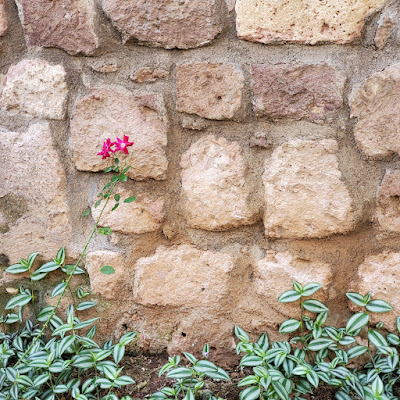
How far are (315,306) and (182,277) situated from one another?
14.4 inches

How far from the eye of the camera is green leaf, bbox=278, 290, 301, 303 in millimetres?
1216

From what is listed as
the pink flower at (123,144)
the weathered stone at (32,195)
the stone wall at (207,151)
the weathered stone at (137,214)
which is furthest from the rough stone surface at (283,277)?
the weathered stone at (32,195)

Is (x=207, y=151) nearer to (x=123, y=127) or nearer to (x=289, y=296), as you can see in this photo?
(x=123, y=127)

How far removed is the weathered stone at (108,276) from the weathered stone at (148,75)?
48cm

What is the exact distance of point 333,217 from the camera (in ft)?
3.95

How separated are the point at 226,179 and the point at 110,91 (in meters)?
0.39

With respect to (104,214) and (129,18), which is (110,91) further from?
(104,214)

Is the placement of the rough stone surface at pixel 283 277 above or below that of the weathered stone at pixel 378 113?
below

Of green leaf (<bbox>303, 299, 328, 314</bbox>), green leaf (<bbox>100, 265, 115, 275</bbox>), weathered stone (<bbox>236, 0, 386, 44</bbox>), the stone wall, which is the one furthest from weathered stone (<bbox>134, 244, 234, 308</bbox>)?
weathered stone (<bbox>236, 0, 386, 44</bbox>)

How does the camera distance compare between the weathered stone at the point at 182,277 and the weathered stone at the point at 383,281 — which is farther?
the weathered stone at the point at 182,277

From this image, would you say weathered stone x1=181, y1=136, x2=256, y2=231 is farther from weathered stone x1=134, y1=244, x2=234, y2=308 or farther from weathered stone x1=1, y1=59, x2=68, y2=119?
weathered stone x1=1, y1=59, x2=68, y2=119

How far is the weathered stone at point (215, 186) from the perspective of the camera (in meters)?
1.25

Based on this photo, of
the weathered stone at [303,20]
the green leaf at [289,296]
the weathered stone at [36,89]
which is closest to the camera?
the weathered stone at [303,20]

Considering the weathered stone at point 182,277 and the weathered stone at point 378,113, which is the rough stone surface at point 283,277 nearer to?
the weathered stone at point 182,277
